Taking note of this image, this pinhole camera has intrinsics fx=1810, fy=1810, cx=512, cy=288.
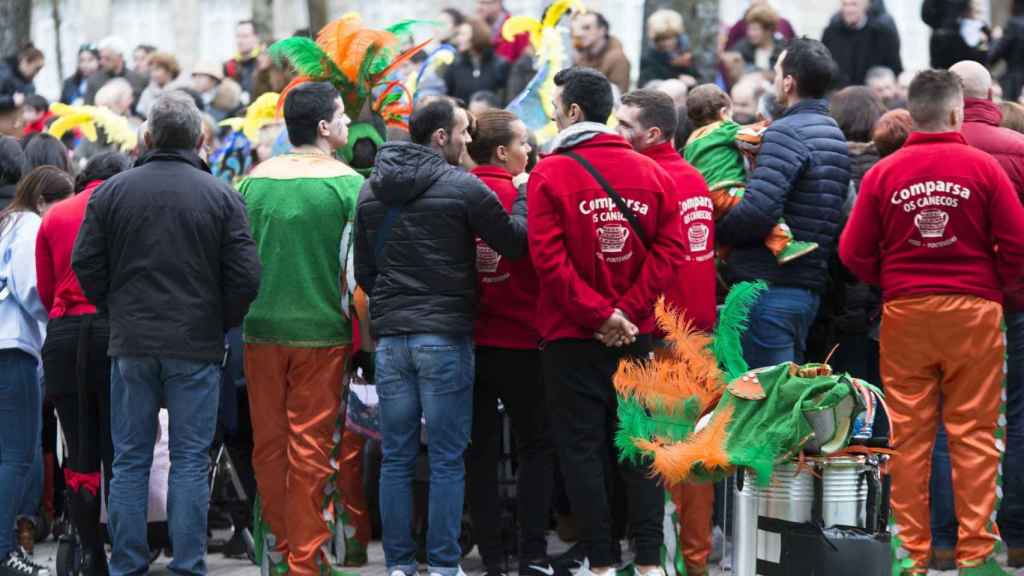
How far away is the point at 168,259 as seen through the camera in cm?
764

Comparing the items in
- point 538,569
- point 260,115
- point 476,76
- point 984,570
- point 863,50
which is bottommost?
point 538,569

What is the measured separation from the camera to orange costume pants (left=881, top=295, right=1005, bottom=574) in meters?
7.75

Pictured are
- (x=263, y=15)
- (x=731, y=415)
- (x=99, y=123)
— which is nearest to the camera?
(x=731, y=415)

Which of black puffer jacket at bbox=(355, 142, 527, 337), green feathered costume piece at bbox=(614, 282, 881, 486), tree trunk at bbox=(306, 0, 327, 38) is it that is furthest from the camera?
tree trunk at bbox=(306, 0, 327, 38)

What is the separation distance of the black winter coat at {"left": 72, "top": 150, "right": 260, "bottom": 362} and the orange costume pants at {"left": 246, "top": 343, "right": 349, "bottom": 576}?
439 mm

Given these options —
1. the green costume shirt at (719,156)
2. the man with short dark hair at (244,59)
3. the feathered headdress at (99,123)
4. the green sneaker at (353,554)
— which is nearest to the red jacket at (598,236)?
the green costume shirt at (719,156)

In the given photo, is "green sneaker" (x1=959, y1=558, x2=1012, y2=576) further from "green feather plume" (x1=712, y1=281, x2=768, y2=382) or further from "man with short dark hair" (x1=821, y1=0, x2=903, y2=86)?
"man with short dark hair" (x1=821, y1=0, x2=903, y2=86)

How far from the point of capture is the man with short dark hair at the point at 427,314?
25.9 feet

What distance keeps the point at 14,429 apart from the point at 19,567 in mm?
674

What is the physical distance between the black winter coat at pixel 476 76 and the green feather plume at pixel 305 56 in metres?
5.95

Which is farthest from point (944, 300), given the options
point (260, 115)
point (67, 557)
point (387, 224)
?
point (260, 115)

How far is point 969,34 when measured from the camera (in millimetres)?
13234

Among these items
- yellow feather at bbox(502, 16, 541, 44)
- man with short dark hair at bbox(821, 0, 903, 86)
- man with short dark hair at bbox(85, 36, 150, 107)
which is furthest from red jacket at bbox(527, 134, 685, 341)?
man with short dark hair at bbox(85, 36, 150, 107)

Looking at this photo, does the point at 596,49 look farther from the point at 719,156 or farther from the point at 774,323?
the point at 774,323
